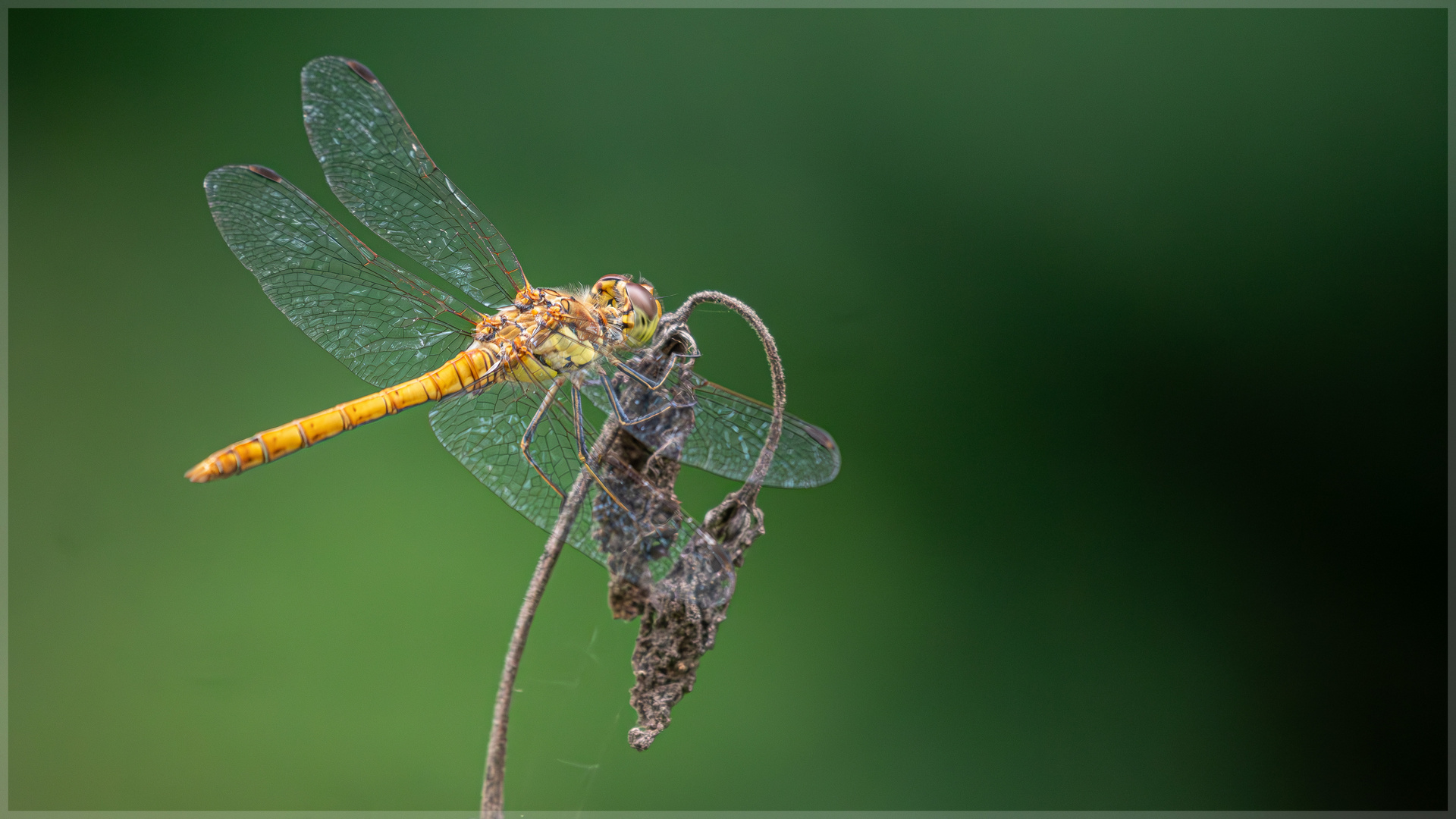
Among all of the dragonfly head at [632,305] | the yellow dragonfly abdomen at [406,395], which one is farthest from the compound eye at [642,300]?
the yellow dragonfly abdomen at [406,395]

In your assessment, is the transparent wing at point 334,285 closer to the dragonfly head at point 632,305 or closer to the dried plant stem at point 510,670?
the dragonfly head at point 632,305

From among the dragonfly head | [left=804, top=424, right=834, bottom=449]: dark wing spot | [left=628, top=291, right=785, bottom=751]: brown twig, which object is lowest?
[left=628, top=291, right=785, bottom=751]: brown twig

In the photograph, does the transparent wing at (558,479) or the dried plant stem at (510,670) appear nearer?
the dried plant stem at (510,670)

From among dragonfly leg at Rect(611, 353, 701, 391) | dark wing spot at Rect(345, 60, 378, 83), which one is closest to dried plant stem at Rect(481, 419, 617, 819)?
dragonfly leg at Rect(611, 353, 701, 391)

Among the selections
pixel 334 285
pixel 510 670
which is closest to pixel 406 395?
pixel 334 285

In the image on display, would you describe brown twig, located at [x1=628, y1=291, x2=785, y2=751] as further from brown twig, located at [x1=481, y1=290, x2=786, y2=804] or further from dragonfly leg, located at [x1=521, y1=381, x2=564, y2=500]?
dragonfly leg, located at [x1=521, y1=381, x2=564, y2=500]
